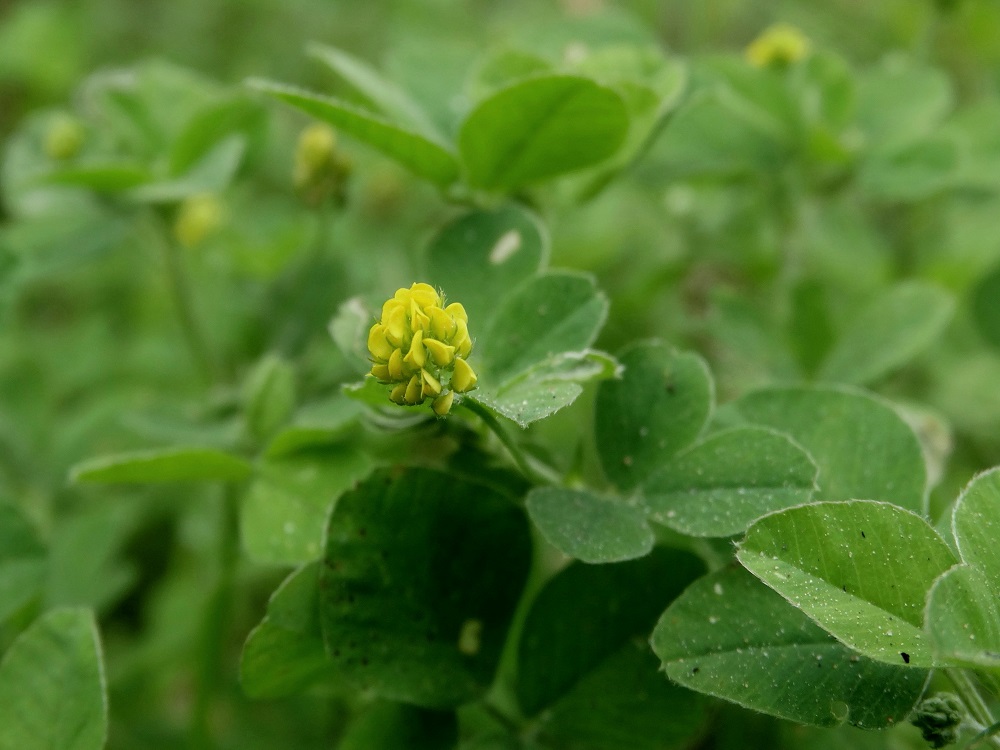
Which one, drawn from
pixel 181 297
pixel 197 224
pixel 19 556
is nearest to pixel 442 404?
pixel 19 556

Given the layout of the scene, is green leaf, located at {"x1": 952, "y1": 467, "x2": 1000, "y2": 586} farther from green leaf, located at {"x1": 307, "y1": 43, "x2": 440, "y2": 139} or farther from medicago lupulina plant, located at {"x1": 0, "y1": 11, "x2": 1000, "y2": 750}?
→ green leaf, located at {"x1": 307, "y1": 43, "x2": 440, "y2": 139}

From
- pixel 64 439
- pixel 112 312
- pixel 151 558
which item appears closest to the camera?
pixel 64 439

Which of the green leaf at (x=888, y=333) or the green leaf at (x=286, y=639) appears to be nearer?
the green leaf at (x=286, y=639)

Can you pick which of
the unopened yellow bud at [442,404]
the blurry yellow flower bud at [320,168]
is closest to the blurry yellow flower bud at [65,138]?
the blurry yellow flower bud at [320,168]

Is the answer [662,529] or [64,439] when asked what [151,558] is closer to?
[64,439]

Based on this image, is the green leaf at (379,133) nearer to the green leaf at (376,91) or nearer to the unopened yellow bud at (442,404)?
the green leaf at (376,91)

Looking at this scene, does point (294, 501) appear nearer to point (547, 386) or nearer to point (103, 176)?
point (547, 386)

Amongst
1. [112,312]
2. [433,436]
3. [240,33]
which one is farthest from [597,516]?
[240,33]

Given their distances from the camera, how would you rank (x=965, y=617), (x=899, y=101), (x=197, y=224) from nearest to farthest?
(x=965, y=617)
(x=899, y=101)
(x=197, y=224)
